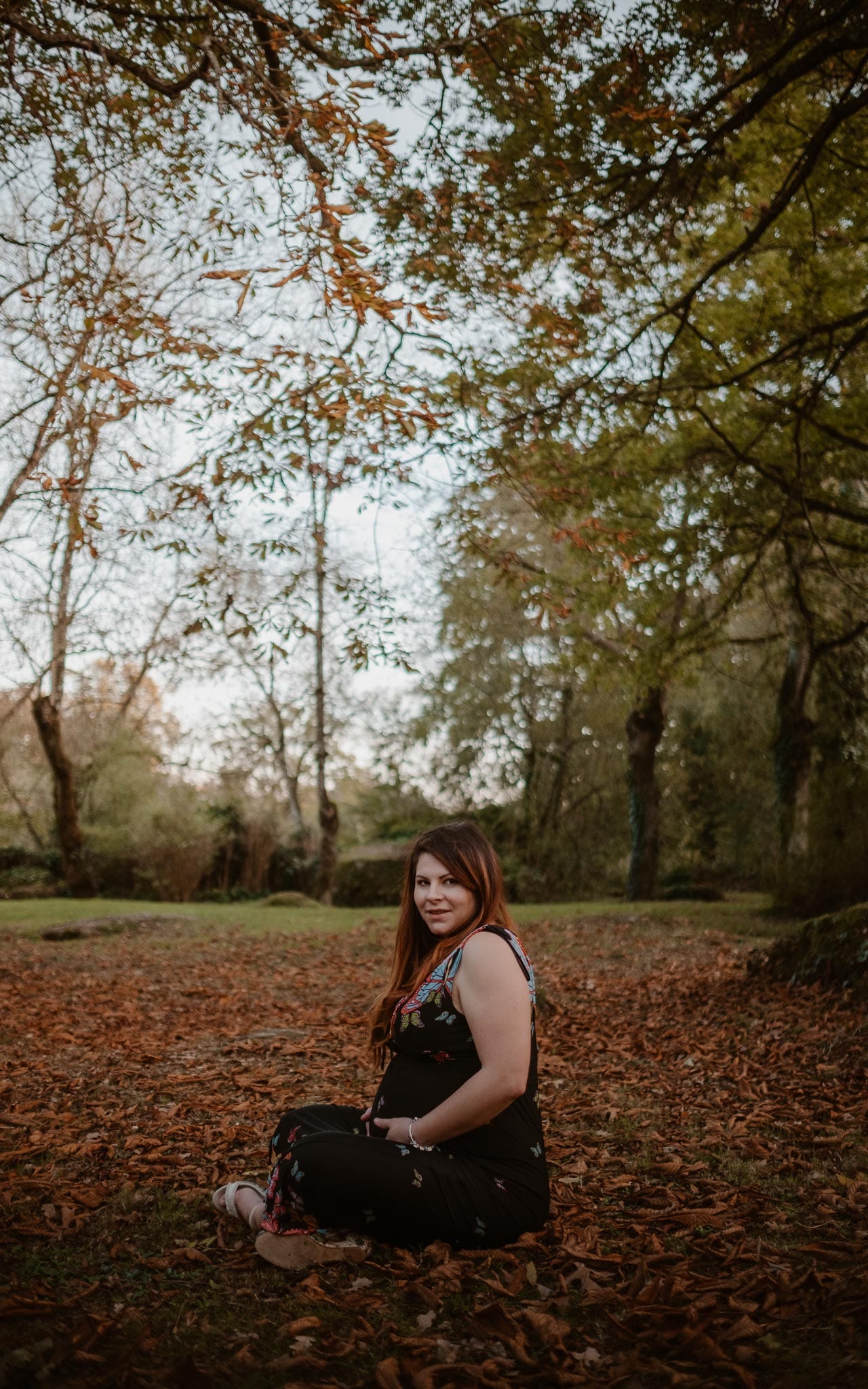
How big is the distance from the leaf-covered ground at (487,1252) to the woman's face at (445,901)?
1012 millimetres

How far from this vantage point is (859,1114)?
4.51 metres

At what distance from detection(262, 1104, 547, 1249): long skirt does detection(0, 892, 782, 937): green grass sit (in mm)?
9964

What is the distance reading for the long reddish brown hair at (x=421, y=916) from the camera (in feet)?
10.2

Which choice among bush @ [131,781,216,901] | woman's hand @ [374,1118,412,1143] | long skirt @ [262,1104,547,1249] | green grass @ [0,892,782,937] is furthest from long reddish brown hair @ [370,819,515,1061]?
bush @ [131,781,216,901]

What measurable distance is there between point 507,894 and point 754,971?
40.9ft

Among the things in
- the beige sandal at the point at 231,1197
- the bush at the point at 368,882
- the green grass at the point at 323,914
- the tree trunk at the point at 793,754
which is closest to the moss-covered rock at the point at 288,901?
the green grass at the point at 323,914

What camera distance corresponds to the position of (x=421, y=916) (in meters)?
3.28

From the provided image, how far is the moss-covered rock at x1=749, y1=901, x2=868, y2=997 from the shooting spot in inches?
262

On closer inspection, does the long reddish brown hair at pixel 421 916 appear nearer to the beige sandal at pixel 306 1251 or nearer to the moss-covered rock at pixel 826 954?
the beige sandal at pixel 306 1251

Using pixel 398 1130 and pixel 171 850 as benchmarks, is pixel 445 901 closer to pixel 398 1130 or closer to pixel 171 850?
pixel 398 1130

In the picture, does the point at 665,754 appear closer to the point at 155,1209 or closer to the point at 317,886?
the point at 317,886

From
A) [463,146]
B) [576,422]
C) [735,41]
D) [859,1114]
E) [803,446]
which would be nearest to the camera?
[859,1114]

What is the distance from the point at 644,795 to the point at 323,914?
647 cm

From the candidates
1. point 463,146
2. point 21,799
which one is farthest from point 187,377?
point 21,799
